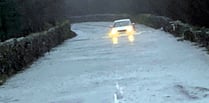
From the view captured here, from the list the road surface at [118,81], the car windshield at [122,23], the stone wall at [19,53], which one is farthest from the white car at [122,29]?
the road surface at [118,81]

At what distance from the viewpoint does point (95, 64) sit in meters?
20.8

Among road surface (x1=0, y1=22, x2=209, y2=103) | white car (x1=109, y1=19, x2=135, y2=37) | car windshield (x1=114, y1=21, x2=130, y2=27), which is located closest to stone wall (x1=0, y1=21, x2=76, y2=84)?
road surface (x1=0, y1=22, x2=209, y2=103)

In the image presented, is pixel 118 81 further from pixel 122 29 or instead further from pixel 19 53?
pixel 122 29

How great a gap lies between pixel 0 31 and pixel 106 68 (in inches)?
676

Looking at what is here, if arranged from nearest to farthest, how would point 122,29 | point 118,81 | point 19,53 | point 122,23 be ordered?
point 118,81 → point 19,53 → point 122,29 → point 122,23

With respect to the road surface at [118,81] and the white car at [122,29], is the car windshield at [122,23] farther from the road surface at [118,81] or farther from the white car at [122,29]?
the road surface at [118,81]

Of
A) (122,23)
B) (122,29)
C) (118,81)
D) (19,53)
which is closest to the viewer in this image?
(118,81)

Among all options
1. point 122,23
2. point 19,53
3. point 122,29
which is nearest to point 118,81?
point 19,53

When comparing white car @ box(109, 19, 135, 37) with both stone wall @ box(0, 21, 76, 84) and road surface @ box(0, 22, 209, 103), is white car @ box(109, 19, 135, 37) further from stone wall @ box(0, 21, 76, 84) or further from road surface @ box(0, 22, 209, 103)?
road surface @ box(0, 22, 209, 103)

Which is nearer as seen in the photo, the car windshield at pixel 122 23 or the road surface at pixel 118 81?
the road surface at pixel 118 81

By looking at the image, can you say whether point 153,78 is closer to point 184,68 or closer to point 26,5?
point 184,68

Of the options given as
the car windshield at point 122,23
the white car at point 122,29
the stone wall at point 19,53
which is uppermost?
the stone wall at point 19,53

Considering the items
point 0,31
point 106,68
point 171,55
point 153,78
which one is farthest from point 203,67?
point 0,31

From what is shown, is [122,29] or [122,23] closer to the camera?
[122,29]
